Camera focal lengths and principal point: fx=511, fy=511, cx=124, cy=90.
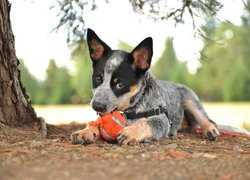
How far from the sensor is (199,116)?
273 inches

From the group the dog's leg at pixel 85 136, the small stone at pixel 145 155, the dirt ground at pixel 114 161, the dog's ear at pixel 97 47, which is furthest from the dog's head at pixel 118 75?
the small stone at pixel 145 155

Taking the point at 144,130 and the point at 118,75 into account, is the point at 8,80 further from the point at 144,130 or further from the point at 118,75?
the point at 144,130

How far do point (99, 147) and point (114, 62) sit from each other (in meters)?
1.06

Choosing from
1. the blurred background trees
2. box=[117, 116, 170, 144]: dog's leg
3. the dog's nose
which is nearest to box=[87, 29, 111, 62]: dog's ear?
the dog's nose

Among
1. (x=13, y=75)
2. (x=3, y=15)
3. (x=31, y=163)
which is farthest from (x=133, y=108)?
(x=31, y=163)

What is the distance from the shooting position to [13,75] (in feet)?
19.4

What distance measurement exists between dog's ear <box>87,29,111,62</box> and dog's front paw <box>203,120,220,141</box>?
180 cm

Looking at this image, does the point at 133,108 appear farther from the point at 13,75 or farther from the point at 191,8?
the point at 191,8

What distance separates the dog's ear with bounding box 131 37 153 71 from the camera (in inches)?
217

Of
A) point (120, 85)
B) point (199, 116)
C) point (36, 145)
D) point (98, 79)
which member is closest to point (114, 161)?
point (36, 145)

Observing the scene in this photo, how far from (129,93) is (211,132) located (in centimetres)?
158

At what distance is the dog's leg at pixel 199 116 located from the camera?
661 centimetres

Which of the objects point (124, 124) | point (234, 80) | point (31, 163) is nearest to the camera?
point (31, 163)

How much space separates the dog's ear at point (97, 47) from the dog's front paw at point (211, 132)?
5.91 ft
